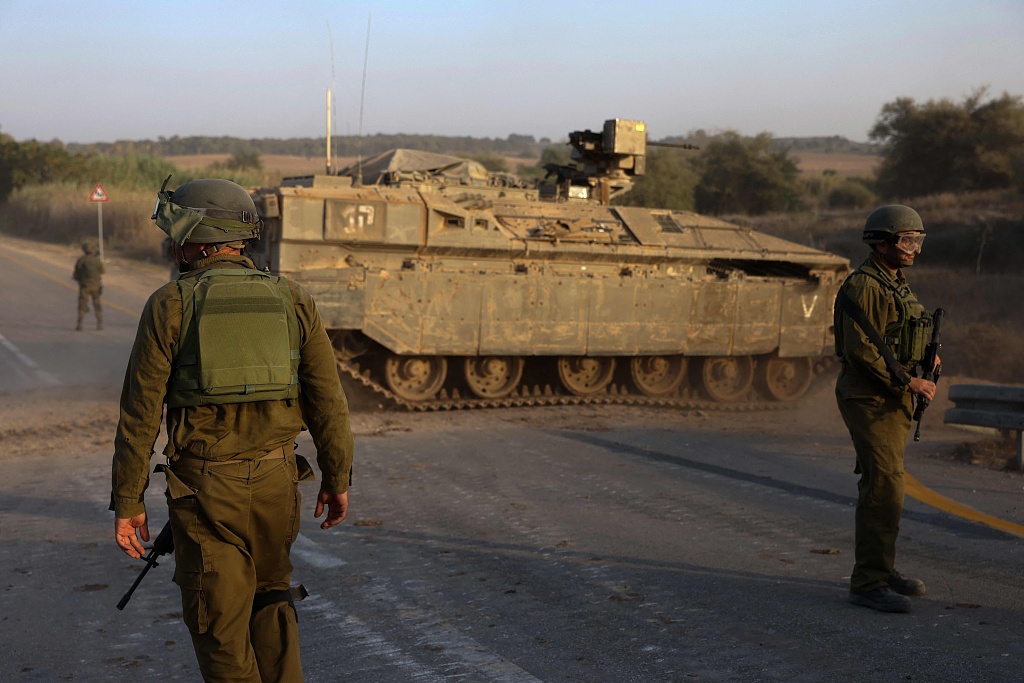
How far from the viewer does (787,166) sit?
3925 centimetres

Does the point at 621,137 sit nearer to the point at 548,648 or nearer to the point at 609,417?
the point at 609,417

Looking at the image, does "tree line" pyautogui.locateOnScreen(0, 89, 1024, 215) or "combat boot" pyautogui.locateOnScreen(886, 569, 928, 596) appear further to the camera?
"tree line" pyautogui.locateOnScreen(0, 89, 1024, 215)

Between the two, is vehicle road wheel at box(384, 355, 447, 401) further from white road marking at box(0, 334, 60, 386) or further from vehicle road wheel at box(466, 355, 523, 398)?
white road marking at box(0, 334, 60, 386)

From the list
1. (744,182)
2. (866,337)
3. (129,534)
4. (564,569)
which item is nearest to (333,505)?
(129,534)

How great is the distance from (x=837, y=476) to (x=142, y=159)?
145 ft

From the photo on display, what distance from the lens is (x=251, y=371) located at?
11.3 feet

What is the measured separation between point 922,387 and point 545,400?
7.86m

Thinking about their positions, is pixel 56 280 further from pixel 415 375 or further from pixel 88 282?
pixel 415 375

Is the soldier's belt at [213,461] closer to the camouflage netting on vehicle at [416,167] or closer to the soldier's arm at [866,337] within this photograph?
the soldier's arm at [866,337]

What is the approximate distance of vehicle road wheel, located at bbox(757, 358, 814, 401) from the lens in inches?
588

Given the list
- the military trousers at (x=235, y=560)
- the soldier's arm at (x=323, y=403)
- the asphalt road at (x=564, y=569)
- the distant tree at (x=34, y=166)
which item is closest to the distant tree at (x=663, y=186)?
the asphalt road at (x=564, y=569)

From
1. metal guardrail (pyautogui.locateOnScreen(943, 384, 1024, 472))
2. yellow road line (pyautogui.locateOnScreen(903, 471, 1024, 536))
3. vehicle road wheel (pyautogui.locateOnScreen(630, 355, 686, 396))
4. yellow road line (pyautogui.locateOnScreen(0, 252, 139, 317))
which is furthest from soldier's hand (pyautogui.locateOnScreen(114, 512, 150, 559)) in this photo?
yellow road line (pyautogui.locateOnScreen(0, 252, 139, 317))

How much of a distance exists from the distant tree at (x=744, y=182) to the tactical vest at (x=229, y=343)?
35.7 meters

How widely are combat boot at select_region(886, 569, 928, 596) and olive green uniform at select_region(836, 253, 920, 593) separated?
0.10 meters
